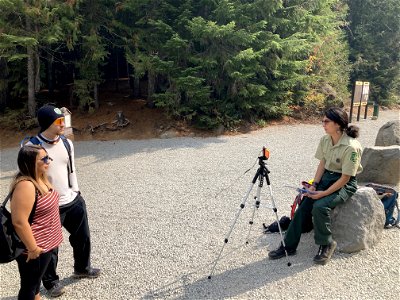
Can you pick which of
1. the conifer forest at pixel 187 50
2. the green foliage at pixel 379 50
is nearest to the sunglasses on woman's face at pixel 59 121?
the conifer forest at pixel 187 50

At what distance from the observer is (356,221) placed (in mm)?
4387

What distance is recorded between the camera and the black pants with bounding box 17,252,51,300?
3008mm

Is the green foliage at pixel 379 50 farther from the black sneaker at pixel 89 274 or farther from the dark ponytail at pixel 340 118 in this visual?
the black sneaker at pixel 89 274

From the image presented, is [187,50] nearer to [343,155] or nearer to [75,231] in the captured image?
[343,155]

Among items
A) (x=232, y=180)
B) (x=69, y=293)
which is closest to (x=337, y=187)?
(x=69, y=293)

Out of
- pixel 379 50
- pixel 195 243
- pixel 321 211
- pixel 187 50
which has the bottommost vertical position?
pixel 195 243

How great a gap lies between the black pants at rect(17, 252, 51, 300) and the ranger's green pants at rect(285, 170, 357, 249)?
2.80m

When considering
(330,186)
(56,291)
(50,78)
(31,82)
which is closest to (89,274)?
(56,291)

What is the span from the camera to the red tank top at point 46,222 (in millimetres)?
2992

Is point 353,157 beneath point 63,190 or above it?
above

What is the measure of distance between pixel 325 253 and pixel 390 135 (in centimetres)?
588

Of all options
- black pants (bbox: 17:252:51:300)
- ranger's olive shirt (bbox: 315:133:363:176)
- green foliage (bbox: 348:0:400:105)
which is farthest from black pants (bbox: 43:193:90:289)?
green foliage (bbox: 348:0:400:105)

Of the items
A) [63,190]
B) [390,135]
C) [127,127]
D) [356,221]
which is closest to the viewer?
[63,190]

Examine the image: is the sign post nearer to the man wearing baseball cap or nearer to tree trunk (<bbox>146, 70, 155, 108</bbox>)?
tree trunk (<bbox>146, 70, 155, 108</bbox>)
